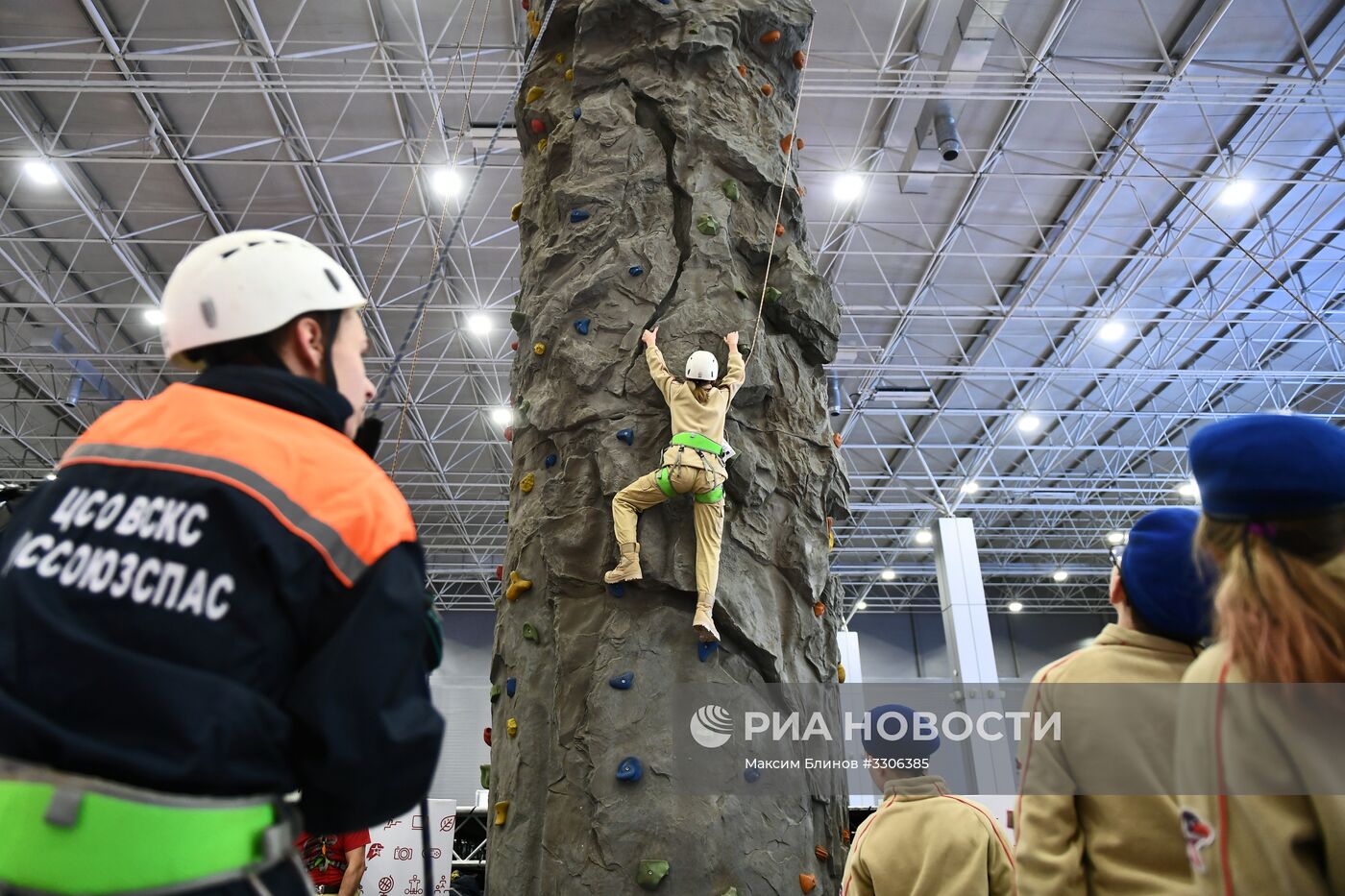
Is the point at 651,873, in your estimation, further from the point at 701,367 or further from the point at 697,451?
the point at 701,367

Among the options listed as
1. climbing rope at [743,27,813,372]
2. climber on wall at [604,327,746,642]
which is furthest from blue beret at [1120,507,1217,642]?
climbing rope at [743,27,813,372]

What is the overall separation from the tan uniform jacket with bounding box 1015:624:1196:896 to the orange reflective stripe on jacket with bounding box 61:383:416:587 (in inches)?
51.4

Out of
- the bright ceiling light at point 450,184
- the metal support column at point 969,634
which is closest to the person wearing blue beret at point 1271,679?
the bright ceiling light at point 450,184

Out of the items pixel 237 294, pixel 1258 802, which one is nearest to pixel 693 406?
pixel 237 294

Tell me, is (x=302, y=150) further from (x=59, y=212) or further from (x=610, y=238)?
(x=610, y=238)

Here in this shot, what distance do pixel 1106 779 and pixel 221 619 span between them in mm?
1518

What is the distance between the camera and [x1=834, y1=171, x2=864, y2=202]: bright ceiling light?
33.5 ft

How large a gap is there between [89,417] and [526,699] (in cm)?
1468

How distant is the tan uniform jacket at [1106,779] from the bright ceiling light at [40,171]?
11.0 meters

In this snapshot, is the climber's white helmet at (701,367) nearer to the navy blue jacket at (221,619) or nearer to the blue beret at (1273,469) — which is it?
the blue beret at (1273,469)

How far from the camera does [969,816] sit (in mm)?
2693

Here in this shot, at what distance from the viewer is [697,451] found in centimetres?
362

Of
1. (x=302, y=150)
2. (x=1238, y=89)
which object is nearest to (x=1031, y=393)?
(x=1238, y=89)

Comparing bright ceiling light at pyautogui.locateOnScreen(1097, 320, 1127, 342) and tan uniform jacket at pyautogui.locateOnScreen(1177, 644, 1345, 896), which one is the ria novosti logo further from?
bright ceiling light at pyautogui.locateOnScreen(1097, 320, 1127, 342)
